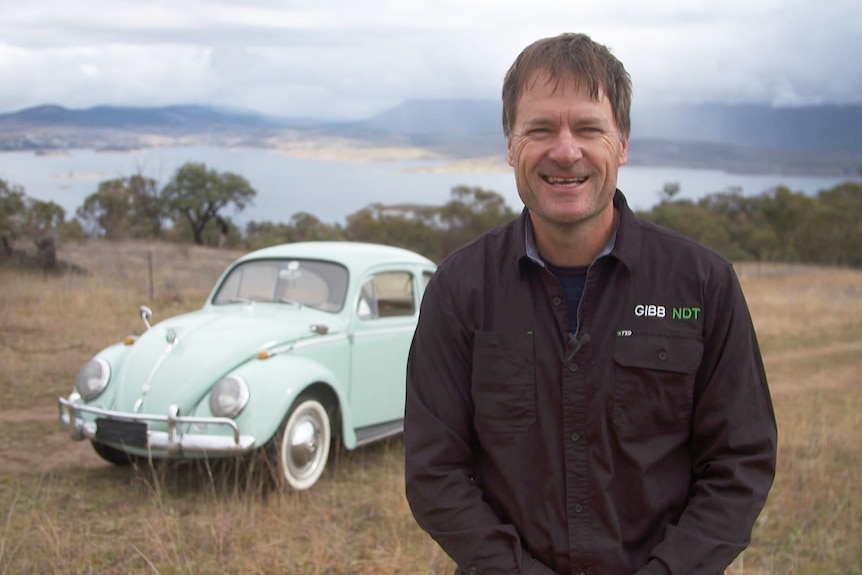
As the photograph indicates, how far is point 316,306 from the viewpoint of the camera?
720 cm

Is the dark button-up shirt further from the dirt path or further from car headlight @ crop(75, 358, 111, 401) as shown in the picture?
the dirt path

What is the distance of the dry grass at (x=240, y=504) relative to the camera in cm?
433

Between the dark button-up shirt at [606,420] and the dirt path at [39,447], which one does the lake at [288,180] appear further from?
the dark button-up shirt at [606,420]

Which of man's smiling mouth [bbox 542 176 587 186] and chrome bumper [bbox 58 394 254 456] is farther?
chrome bumper [bbox 58 394 254 456]

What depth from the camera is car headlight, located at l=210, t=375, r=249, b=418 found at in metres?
5.72

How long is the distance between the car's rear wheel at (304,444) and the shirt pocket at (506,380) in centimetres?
402

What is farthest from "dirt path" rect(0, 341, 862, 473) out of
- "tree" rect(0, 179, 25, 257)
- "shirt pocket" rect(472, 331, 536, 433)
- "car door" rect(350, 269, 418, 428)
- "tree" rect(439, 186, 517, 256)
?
"tree" rect(439, 186, 517, 256)

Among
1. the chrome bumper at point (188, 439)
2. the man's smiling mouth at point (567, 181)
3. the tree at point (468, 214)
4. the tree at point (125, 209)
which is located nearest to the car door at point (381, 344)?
the chrome bumper at point (188, 439)

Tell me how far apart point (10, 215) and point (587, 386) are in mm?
19207

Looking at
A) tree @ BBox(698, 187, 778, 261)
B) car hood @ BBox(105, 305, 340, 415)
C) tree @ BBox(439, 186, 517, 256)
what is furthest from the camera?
tree @ BBox(698, 187, 778, 261)

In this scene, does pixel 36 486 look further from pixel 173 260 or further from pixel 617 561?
pixel 173 260

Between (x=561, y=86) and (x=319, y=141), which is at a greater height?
(x=319, y=141)

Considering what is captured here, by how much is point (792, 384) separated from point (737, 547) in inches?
394

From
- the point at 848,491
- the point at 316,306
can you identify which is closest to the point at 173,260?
the point at 316,306
